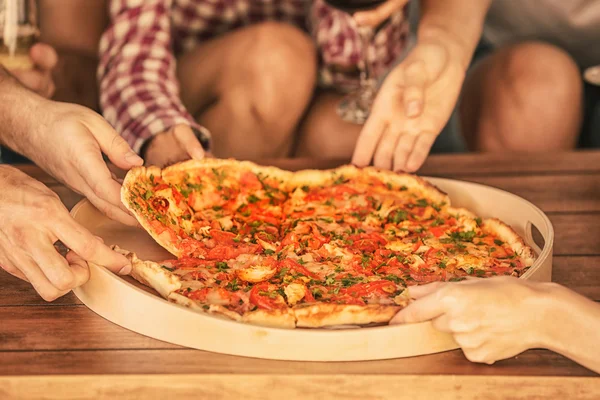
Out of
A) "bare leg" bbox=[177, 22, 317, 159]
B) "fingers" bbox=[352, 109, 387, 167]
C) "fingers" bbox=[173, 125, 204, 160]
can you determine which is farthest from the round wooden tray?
"bare leg" bbox=[177, 22, 317, 159]

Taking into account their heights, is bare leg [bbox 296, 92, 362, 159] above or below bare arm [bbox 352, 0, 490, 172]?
below

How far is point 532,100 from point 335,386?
5.54ft

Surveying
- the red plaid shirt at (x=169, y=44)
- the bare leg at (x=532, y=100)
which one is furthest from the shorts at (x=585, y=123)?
the red plaid shirt at (x=169, y=44)

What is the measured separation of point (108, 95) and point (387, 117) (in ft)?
2.91

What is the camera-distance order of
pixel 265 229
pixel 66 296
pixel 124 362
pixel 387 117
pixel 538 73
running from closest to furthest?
1. pixel 124 362
2. pixel 66 296
3. pixel 265 229
4. pixel 387 117
5. pixel 538 73

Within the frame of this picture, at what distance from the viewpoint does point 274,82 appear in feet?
8.85

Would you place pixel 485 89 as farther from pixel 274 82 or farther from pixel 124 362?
pixel 124 362

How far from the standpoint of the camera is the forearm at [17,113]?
176 cm

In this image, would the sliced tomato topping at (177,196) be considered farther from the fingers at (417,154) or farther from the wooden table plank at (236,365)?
the fingers at (417,154)

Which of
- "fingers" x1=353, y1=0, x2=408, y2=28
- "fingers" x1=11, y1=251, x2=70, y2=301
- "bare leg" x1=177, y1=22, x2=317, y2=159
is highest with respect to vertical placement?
"fingers" x1=353, y1=0, x2=408, y2=28

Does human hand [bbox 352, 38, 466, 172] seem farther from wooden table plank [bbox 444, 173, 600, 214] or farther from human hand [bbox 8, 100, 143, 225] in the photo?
human hand [bbox 8, 100, 143, 225]

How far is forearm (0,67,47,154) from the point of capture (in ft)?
5.77

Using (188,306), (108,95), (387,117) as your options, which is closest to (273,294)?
(188,306)

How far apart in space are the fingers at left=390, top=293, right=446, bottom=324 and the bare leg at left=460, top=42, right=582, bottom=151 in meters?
1.56
